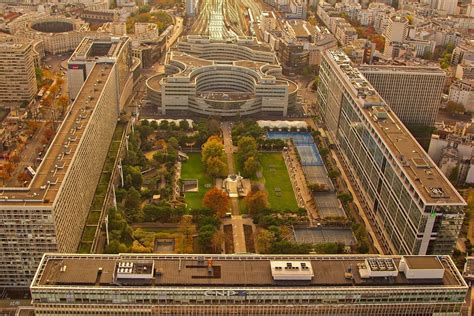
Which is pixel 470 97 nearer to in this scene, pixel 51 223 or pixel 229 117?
pixel 229 117

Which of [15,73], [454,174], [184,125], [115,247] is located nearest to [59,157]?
[115,247]

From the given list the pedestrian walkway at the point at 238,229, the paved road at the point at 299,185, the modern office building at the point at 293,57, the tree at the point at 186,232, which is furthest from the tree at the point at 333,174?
the modern office building at the point at 293,57

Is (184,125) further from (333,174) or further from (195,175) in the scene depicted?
(333,174)

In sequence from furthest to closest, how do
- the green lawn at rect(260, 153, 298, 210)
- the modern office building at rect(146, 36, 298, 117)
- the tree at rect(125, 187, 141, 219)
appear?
the modern office building at rect(146, 36, 298, 117), the green lawn at rect(260, 153, 298, 210), the tree at rect(125, 187, 141, 219)

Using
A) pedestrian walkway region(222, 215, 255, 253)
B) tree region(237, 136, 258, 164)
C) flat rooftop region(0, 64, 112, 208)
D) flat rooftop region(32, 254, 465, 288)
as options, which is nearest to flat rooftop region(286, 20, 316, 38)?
tree region(237, 136, 258, 164)

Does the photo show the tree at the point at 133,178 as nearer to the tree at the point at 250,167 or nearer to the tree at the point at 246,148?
the tree at the point at 250,167

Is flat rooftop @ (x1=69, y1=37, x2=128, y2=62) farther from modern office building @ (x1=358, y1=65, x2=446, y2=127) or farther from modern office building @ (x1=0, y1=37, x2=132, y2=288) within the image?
modern office building @ (x1=358, y1=65, x2=446, y2=127)
